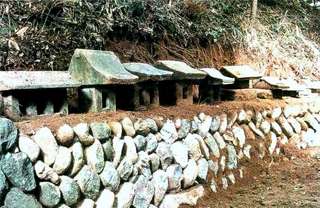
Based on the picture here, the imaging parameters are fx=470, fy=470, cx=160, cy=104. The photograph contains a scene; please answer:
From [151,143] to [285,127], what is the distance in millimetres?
2764

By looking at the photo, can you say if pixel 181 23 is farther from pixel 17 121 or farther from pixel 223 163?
pixel 17 121

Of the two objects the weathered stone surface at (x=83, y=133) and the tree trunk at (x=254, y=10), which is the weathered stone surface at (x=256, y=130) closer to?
the weathered stone surface at (x=83, y=133)

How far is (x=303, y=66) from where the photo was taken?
24.7 feet

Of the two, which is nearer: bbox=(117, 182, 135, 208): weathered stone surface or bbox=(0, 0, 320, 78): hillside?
bbox=(117, 182, 135, 208): weathered stone surface

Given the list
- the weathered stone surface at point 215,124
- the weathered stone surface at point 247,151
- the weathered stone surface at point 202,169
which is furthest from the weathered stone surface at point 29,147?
the weathered stone surface at point 247,151

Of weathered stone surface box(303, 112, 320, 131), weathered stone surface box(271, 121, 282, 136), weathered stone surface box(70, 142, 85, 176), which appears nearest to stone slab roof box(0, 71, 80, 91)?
weathered stone surface box(70, 142, 85, 176)

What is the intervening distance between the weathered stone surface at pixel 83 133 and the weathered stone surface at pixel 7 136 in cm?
52

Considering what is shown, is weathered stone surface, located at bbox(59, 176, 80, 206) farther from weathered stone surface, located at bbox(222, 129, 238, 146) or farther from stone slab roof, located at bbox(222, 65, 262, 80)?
stone slab roof, located at bbox(222, 65, 262, 80)

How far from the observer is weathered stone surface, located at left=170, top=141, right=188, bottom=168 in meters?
4.02

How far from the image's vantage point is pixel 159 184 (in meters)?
3.77

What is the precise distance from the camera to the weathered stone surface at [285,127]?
595 centimetres

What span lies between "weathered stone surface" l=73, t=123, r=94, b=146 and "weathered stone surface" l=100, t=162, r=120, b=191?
0.24 m

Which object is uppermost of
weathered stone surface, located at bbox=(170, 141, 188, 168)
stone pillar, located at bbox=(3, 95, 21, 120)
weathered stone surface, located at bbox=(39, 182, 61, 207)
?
stone pillar, located at bbox=(3, 95, 21, 120)

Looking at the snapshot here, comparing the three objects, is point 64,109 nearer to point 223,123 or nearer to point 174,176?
point 174,176
